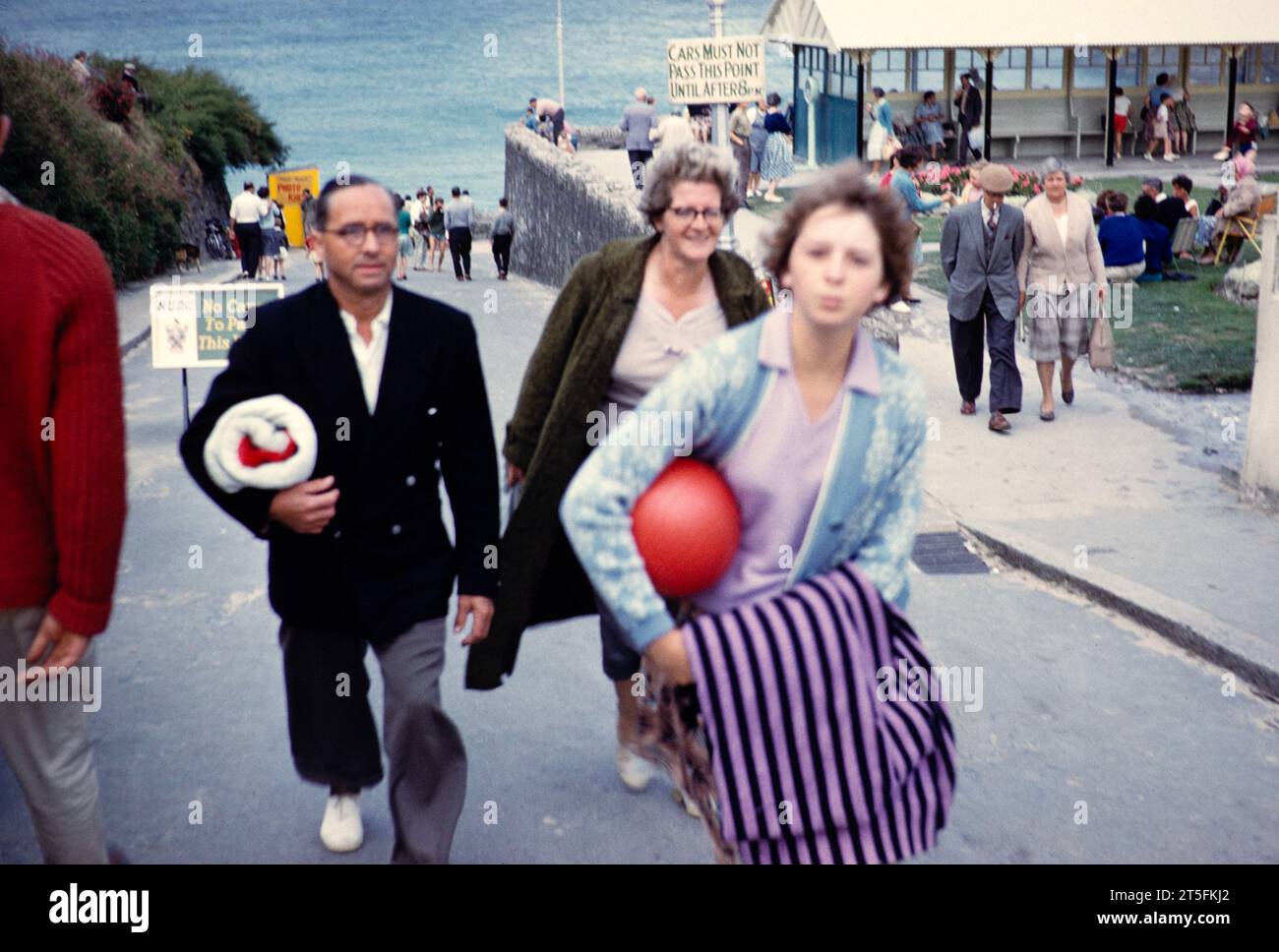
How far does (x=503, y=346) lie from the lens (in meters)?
17.0

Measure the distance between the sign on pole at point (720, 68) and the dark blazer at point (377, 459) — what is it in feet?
28.1

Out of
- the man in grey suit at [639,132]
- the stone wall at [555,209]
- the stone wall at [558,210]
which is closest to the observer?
the stone wall at [558,210]

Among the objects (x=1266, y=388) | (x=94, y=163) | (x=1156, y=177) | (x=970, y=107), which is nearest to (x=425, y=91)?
(x=970, y=107)

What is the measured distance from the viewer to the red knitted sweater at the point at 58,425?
9.63 ft

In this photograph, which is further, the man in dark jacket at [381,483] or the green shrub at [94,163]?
the green shrub at [94,163]

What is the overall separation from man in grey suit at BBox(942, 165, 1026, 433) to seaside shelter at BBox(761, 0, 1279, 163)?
64.9 feet

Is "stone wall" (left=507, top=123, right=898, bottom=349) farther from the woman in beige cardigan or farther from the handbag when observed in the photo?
the handbag

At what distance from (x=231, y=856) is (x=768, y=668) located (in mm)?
2452

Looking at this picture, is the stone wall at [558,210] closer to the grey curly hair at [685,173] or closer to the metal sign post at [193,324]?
the metal sign post at [193,324]

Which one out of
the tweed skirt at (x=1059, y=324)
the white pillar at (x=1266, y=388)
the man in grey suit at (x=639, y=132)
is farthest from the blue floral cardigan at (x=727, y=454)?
the man in grey suit at (x=639, y=132)

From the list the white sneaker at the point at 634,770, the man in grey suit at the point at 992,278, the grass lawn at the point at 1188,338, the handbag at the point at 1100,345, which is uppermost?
the man in grey suit at the point at 992,278

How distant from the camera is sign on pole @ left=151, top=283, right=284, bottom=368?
37.0ft
